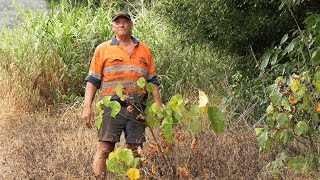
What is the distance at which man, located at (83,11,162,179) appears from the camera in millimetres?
4949

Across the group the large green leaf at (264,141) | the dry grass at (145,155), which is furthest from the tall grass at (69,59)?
the large green leaf at (264,141)

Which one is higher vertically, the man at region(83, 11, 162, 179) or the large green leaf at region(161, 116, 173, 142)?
the man at region(83, 11, 162, 179)

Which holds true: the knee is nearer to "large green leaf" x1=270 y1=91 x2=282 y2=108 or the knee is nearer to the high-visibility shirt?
the high-visibility shirt

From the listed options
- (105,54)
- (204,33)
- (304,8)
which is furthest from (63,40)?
(105,54)

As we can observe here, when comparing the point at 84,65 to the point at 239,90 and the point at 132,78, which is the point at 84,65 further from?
the point at 132,78

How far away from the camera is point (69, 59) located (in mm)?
10039

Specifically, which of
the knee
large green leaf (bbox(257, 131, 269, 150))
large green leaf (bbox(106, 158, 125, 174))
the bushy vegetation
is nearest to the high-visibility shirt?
the knee

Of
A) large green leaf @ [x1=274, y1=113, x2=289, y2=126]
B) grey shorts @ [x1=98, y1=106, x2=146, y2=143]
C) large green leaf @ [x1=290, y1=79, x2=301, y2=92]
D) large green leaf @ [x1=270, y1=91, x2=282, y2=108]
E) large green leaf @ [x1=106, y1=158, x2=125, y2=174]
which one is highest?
grey shorts @ [x1=98, y1=106, x2=146, y2=143]

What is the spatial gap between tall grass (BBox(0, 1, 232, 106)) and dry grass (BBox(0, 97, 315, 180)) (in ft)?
4.97

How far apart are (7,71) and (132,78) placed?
5.58 meters

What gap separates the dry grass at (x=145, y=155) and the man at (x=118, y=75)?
0.33 meters

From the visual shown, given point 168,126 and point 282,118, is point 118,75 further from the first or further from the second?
point 282,118

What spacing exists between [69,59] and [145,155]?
18.8 feet

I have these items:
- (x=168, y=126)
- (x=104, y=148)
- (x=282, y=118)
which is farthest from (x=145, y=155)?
(x=282, y=118)
